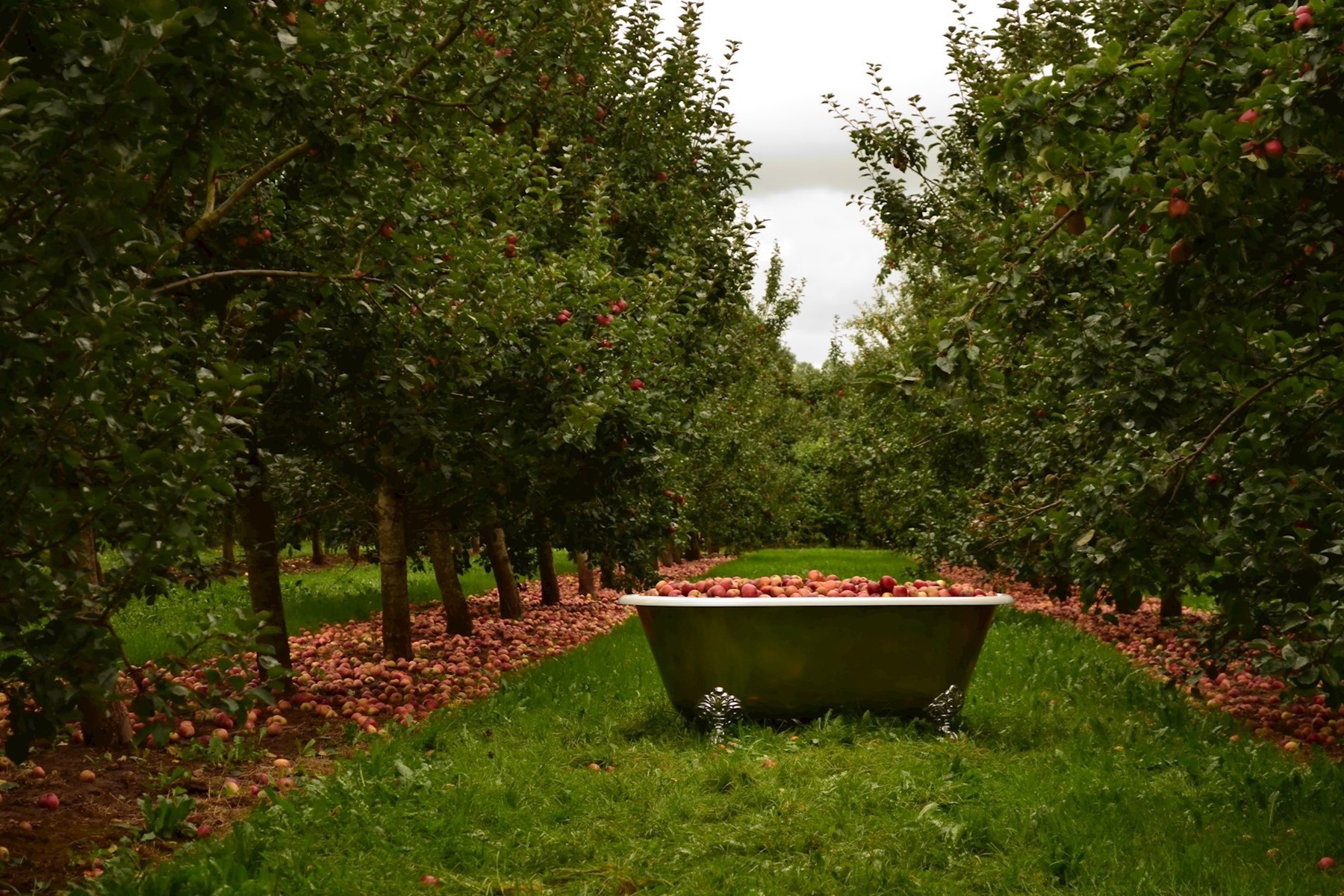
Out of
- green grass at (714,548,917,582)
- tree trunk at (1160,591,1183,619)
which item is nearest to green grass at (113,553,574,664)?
green grass at (714,548,917,582)

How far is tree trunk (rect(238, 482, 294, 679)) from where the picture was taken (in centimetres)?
823

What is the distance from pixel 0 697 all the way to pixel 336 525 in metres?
5.65

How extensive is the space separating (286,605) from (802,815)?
39.9ft

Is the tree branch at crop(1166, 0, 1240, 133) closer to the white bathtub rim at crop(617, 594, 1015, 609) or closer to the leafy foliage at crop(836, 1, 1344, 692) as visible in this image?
the leafy foliage at crop(836, 1, 1344, 692)

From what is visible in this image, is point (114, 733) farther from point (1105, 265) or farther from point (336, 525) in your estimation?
point (336, 525)

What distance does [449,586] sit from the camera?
12.4 m

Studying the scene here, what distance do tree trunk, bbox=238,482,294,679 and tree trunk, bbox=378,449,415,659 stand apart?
138 cm

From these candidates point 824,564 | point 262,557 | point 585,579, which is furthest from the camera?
point 824,564

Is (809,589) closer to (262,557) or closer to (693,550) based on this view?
(262,557)

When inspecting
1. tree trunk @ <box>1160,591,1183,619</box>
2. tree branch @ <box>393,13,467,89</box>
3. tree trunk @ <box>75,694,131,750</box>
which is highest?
tree branch @ <box>393,13,467,89</box>

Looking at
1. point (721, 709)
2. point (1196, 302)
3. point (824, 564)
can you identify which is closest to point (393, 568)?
point (721, 709)

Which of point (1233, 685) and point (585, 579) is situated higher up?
point (585, 579)

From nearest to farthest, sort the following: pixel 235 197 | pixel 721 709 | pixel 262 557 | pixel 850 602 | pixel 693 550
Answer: pixel 235 197 → pixel 850 602 → pixel 721 709 → pixel 262 557 → pixel 693 550

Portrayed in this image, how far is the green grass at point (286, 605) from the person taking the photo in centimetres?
1164
